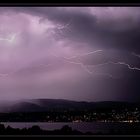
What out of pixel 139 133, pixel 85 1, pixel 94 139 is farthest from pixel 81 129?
pixel 85 1

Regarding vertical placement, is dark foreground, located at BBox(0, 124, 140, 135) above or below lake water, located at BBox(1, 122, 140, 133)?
below

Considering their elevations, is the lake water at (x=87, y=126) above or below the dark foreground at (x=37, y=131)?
above

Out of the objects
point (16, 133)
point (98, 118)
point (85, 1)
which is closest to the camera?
point (85, 1)

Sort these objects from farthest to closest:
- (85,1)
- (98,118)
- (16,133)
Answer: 1. (98,118)
2. (16,133)
3. (85,1)

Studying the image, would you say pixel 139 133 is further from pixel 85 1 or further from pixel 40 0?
pixel 40 0

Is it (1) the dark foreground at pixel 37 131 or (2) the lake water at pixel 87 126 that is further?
(1) the dark foreground at pixel 37 131

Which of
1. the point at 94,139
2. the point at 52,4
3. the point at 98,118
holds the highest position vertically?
the point at 52,4

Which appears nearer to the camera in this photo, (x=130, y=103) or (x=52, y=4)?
(x=52, y=4)

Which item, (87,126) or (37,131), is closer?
(87,126)

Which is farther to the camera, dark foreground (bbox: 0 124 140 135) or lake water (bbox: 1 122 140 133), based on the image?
dark foreground (bbox: 0 124 140 135)

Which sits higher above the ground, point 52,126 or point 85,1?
point 85,1
